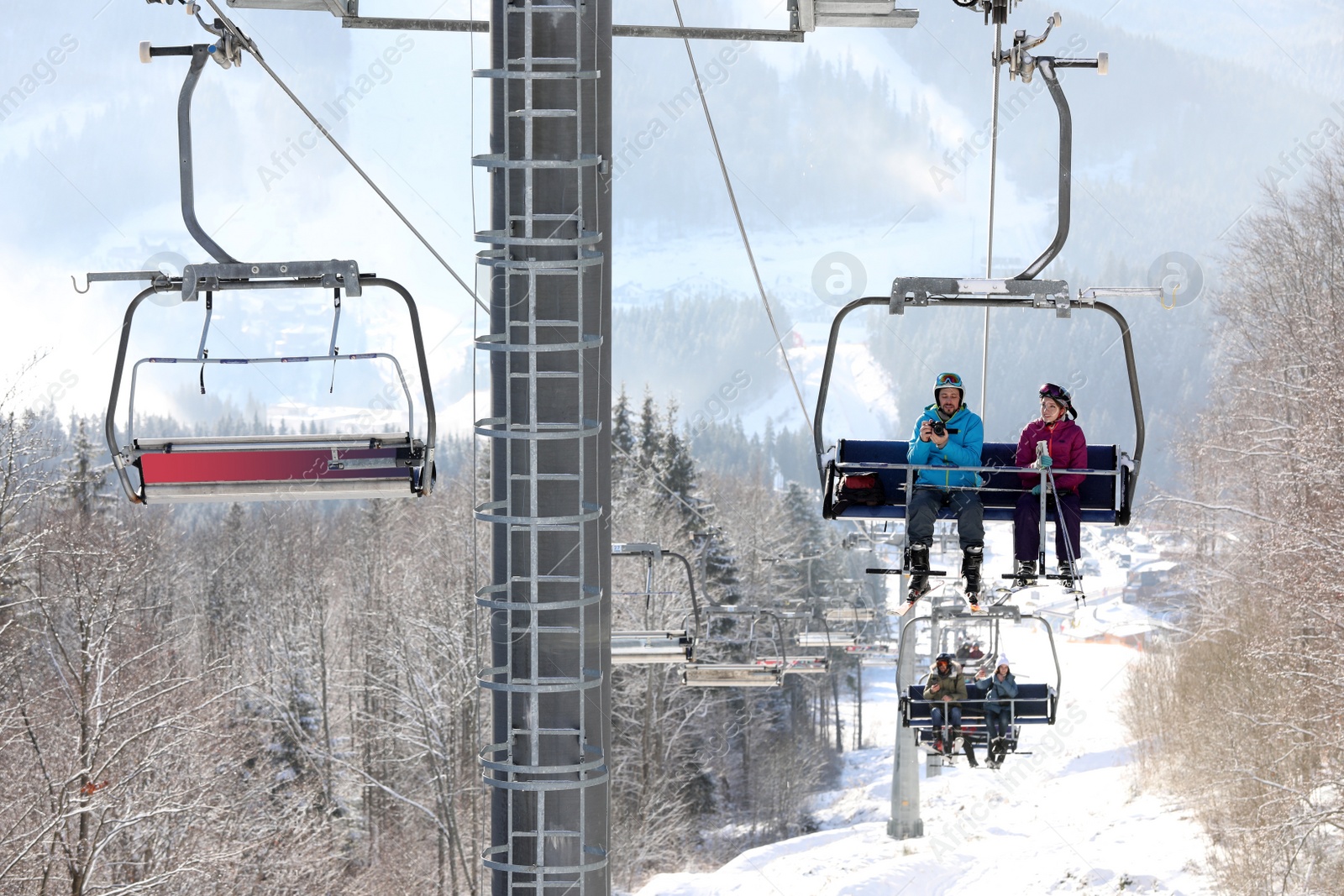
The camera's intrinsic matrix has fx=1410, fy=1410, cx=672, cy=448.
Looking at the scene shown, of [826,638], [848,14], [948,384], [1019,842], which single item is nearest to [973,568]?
[948,384]

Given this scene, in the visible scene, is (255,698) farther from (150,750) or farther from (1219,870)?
(1219,870)

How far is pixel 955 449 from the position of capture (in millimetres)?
8102

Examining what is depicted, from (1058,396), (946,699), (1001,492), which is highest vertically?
(1058,396)

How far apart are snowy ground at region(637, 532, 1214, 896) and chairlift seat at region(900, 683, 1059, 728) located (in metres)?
10.3

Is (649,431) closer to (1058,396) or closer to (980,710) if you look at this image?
(980,710)

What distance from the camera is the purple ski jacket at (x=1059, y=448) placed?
801 centimetres

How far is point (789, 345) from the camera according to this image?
13675cm

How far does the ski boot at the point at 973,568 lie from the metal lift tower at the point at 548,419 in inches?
161

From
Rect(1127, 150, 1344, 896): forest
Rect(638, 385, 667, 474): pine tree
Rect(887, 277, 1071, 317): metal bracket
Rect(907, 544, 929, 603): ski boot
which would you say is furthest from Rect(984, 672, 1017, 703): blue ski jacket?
Rect(638, 385, 667, 474): pine tree

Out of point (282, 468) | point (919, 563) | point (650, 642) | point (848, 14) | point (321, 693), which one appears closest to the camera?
point (282, 468)

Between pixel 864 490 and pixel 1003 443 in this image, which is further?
pixel 1003 443

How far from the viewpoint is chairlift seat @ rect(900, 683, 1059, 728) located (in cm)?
1005

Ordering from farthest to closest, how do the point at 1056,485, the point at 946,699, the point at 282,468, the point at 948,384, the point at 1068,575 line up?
the point at 946,699
the point at 948,384
the point at 1056,485
the point at 1068,575
the point at 282,468

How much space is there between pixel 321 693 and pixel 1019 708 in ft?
97.1
